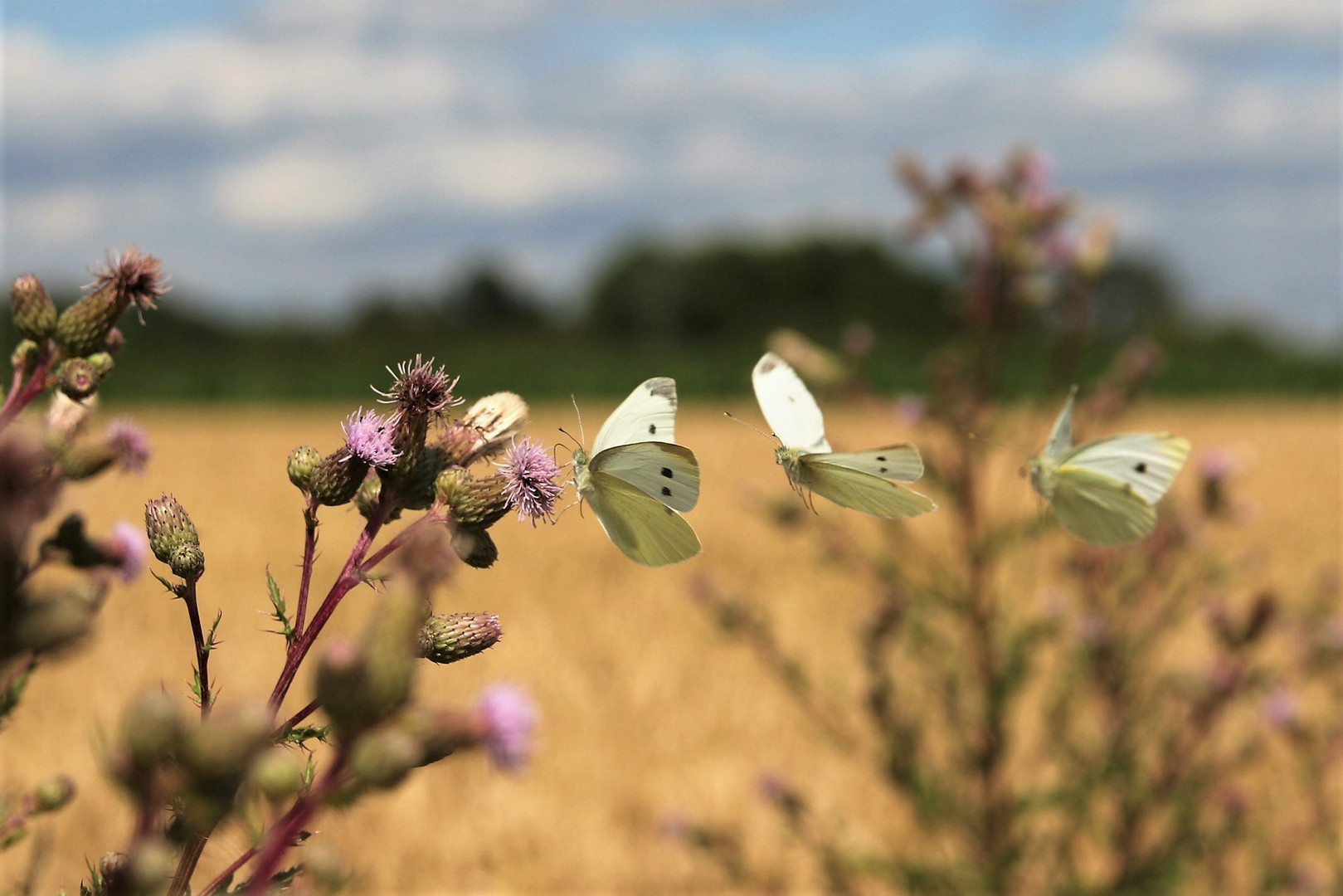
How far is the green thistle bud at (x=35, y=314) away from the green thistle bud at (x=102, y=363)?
0.19ft

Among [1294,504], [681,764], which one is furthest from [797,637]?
[1294,504]

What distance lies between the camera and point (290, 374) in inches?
1660

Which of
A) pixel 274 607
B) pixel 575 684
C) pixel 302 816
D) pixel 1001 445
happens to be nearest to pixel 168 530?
pixel 274 607

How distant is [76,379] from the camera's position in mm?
1063

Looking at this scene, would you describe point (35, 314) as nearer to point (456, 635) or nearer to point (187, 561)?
point (187, 561)

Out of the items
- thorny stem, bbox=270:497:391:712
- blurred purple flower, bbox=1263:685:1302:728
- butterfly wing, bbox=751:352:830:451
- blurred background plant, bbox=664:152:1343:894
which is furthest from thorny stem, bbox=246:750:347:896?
blurred purple flower, bbox=1263:685:1302:728

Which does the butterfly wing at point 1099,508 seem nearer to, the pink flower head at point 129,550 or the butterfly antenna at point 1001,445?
the butterfly antenna at point 1001,445

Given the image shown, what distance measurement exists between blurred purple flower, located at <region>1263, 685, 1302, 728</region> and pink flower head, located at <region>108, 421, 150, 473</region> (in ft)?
11.2

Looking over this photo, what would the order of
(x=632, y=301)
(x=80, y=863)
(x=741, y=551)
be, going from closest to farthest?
(x=80, y=863), (x=741, y=551), (x=632, y=301)

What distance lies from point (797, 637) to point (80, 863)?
5489mm

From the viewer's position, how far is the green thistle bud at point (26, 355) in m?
1.14

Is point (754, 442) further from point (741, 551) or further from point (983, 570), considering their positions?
point (983, 570)

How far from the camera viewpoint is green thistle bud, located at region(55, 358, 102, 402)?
1.06 metres

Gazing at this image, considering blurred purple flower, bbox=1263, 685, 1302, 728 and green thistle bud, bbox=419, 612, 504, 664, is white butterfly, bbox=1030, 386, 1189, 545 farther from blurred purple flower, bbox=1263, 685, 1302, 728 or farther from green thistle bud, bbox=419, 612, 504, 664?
blurred purple flower, bbox=1263, 685, 1302, 728
